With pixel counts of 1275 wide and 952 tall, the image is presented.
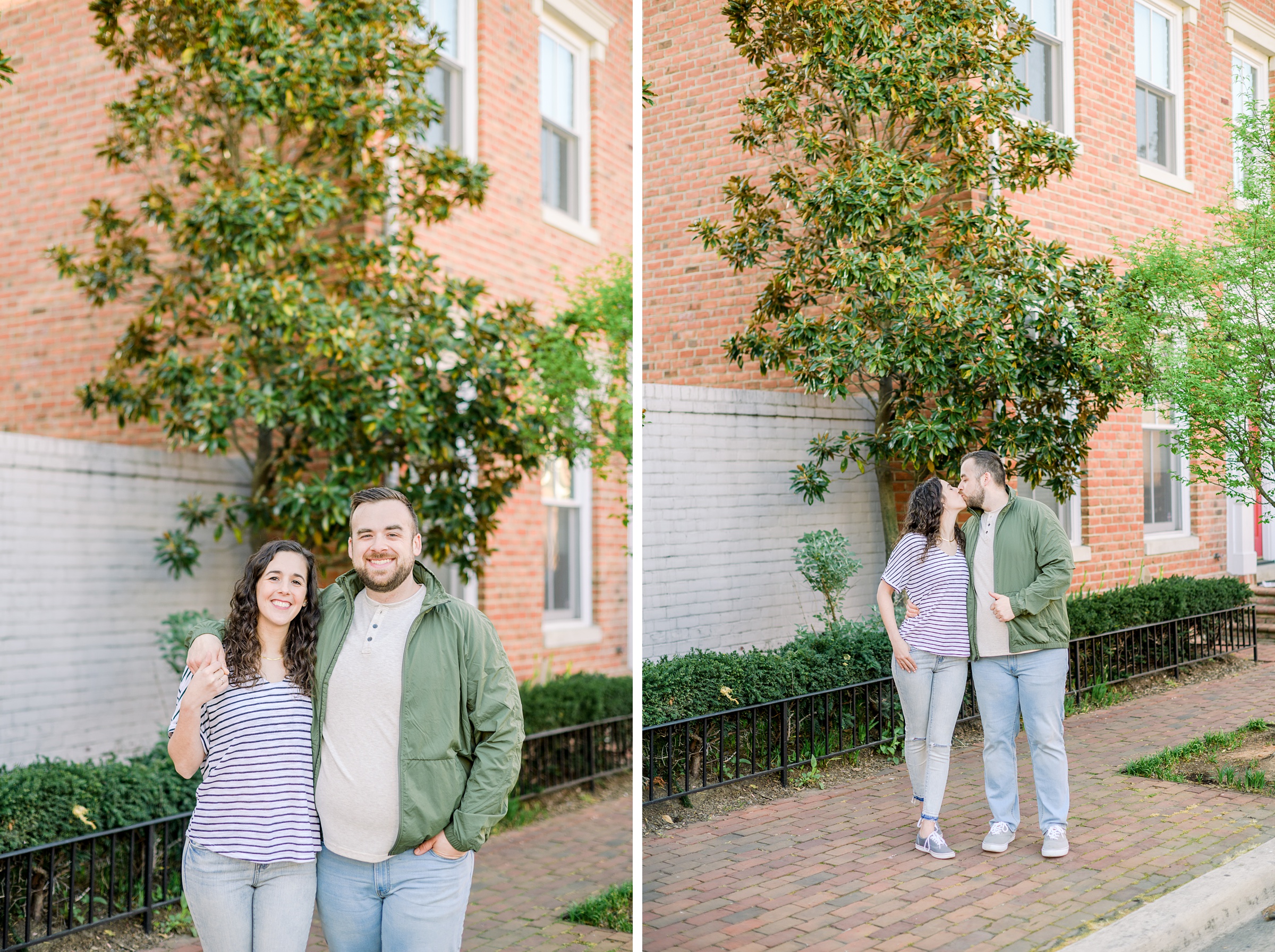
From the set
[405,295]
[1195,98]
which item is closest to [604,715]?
[405,295]

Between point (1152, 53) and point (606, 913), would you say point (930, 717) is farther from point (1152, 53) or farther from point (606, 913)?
point (606, 913)

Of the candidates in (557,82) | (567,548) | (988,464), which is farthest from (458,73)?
(988,464)

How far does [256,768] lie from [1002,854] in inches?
56.5

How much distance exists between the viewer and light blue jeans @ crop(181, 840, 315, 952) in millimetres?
1921

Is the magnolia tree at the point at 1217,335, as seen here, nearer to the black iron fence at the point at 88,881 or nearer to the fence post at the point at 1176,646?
the fence post at the point at 1176,646

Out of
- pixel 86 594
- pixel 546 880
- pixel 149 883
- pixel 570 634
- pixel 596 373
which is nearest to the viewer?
pixel 149 883

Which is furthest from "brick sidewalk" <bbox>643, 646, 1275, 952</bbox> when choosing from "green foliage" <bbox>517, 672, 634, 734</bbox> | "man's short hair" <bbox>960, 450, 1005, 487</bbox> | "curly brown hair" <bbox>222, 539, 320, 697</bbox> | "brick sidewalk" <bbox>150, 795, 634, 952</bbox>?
"green foliage" <bbox>517, 672, 634, 734</bbox>

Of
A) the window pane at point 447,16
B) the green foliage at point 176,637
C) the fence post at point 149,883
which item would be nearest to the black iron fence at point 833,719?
the fence post at point 149,883

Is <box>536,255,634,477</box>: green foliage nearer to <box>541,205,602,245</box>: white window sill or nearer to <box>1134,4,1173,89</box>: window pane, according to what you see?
<box>541,205,602,245</box>: white window sill

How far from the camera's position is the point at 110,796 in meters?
3.81

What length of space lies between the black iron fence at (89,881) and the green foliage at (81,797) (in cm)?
11

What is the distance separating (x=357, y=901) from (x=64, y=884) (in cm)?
201

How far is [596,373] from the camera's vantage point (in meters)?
5.09

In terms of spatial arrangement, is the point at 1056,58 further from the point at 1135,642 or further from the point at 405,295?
the point at 405,295
